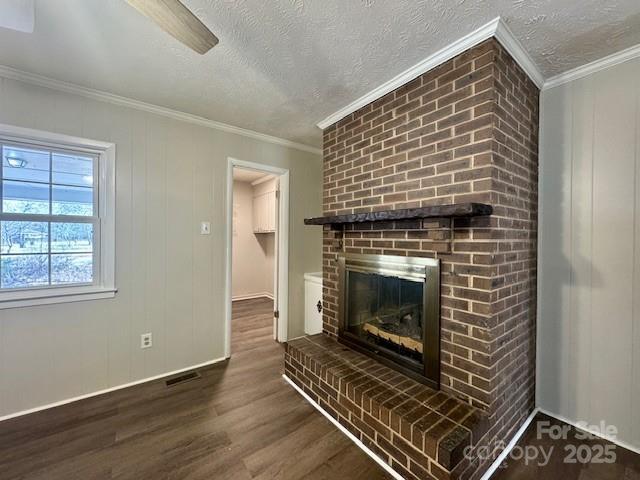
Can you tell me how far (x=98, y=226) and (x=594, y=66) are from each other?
3721 mm

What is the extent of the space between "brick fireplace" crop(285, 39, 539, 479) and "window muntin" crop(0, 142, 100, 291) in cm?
205

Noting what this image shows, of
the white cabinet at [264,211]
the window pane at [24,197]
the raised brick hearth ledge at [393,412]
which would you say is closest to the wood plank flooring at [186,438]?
the raised brick hearth ledge at [393,412]

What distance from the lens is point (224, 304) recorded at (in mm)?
2805

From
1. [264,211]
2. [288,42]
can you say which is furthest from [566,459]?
[264,211]

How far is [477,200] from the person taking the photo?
4.99ft

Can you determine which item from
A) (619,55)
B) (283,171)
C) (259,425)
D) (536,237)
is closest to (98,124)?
(283,171)

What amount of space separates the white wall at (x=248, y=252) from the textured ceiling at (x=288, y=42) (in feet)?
11.0

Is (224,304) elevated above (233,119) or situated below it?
below

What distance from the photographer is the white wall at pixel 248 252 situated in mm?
5492

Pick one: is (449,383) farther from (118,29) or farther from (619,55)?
(118,29)

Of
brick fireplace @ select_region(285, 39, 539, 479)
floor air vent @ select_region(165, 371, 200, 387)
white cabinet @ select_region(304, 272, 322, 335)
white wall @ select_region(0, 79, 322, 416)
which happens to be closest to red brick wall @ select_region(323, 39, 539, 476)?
brick fireplace @ select_region(285, 39, 539, 479)

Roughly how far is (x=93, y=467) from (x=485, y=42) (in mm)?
3205

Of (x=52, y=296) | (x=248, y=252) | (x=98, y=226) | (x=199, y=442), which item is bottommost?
(x=199, y=442)

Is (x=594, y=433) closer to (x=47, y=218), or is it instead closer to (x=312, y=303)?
(x=312, y=303)
